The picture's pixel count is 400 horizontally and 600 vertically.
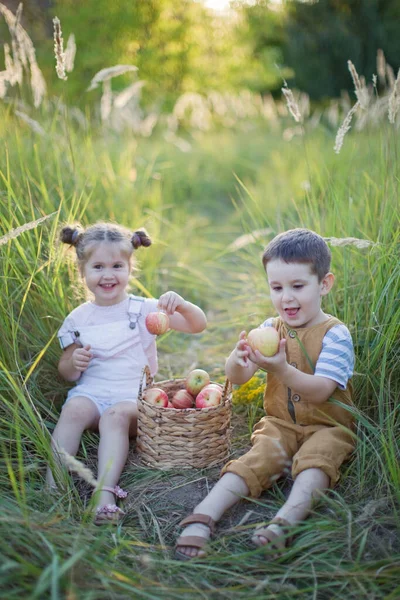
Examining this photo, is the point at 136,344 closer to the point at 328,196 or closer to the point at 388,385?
the point at 388,385

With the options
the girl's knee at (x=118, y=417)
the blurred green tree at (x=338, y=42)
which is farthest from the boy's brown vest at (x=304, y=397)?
the blurred green tree at (x=338, y=42)

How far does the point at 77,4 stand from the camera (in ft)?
49.8

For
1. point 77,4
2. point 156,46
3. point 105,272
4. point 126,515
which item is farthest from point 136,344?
point 156,46

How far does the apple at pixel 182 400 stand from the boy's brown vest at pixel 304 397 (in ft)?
1.57

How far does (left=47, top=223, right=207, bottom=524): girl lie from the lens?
2930 mm

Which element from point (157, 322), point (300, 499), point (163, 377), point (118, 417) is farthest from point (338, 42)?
point (300, 499)

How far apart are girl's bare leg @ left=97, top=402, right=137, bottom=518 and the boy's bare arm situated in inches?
29.4

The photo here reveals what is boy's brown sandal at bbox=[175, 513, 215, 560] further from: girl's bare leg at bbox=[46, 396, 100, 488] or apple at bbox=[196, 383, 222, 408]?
girl's bare leg at bbox=[46, 396, 100, 488]

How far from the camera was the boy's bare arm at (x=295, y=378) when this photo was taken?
2369mm

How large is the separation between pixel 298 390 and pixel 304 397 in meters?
0.08

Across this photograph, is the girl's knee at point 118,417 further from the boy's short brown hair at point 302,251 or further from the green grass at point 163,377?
the boy's short brown hair at point 302,251

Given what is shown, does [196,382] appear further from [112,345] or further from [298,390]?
[298,390]

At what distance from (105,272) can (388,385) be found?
1422 millimetres

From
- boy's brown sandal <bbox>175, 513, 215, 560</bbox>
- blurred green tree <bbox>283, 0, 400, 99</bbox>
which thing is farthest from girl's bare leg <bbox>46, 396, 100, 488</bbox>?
blurred green tree <bbox>283, 0, 400, 99</bbox>
